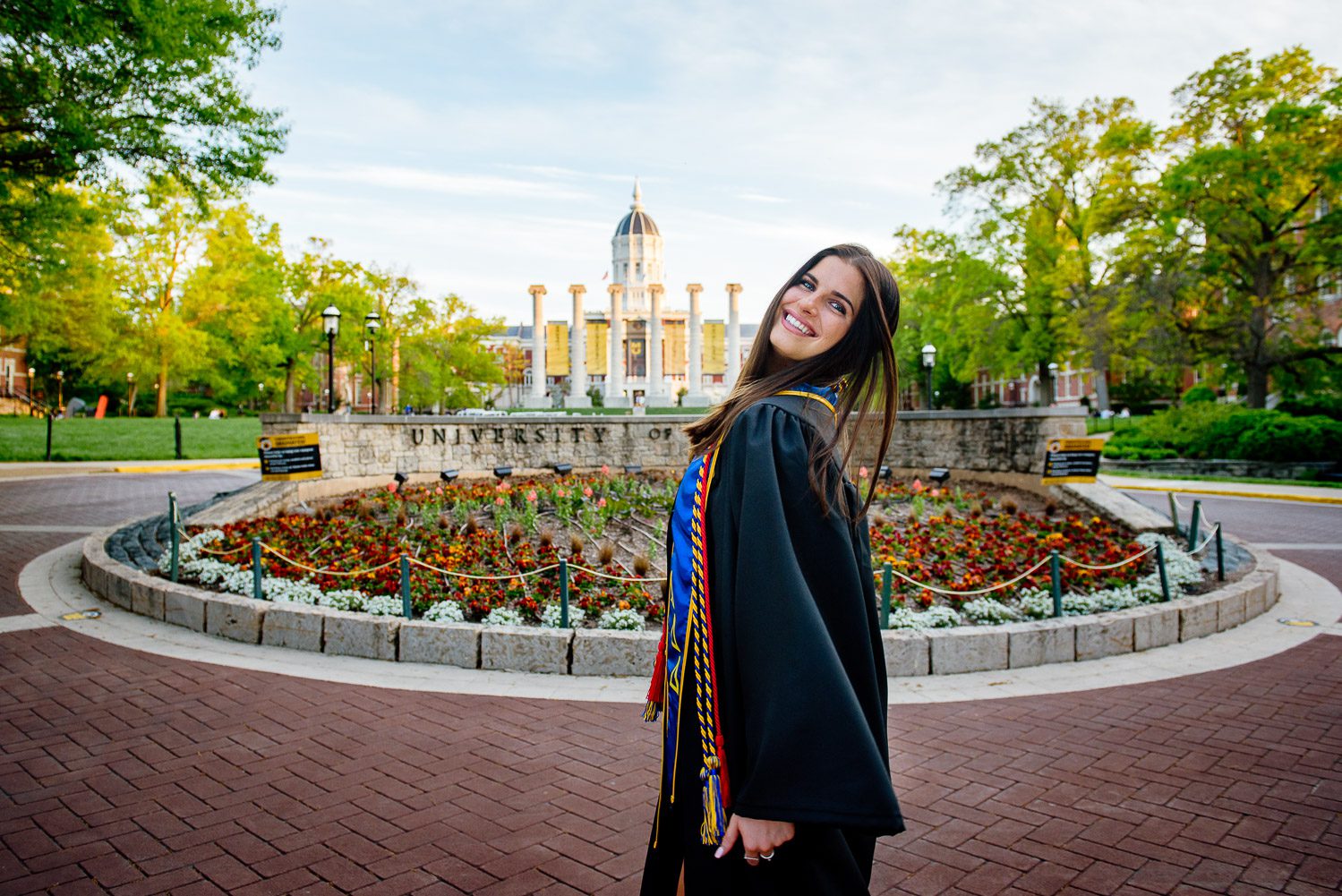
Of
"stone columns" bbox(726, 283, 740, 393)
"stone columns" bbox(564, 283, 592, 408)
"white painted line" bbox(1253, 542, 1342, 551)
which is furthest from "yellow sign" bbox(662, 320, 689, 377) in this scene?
"white painted line" bbox(1253, 542, 1342, 551)

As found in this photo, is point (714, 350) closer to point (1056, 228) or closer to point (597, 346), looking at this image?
point (597, 346)

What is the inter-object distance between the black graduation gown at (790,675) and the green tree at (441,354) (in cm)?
4126

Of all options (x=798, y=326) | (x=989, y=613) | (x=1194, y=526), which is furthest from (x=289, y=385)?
(x=798, y=326)

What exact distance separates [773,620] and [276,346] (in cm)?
4546

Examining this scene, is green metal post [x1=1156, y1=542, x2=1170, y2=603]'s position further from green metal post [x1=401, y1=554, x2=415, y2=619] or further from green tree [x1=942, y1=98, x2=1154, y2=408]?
green tree [x1=942, y1=98, x2=1154, y2=408]

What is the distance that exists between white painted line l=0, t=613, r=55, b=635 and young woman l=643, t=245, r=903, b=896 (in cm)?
799

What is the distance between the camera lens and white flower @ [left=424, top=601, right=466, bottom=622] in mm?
7281

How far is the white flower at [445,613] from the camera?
728cm

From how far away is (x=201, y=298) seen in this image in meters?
39.6

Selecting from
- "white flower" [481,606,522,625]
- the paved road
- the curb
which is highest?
"white flower" [481,606,522,625]

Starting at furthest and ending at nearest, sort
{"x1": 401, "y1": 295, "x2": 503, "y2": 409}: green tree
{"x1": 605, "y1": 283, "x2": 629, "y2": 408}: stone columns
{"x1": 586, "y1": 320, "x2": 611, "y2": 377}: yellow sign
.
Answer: {"x1": 586, "y1": 320, "x2": 611, "y2": 377}: yellow sign, {"x1": 605, "y1": 283, "x2": 629, "y2": 408}: stone columns, {"x1": 401, "y1": 295, "x2": 503, "y2": 409}: green tree

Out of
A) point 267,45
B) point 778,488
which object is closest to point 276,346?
point 267,45

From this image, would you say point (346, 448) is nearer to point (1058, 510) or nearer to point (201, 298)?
point (1058, 510)

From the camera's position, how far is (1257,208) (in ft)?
82.2
